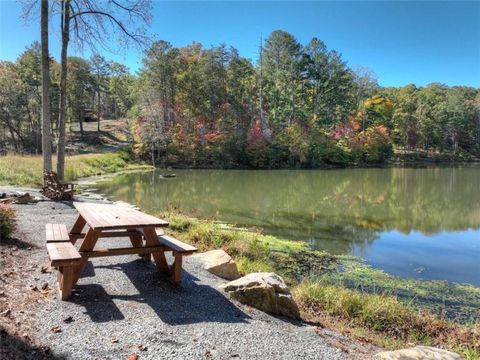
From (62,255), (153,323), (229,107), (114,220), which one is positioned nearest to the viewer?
(153,323)

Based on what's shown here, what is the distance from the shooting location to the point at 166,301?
423 cm

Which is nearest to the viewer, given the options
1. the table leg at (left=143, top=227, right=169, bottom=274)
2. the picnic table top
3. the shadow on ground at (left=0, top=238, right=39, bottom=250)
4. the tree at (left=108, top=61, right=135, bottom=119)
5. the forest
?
the picnic table top

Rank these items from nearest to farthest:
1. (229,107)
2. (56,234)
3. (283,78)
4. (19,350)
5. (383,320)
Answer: (19,350)
(56,234)
(383,320)
(229,107)
(283,78)

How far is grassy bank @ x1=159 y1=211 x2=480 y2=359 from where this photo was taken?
16.2 ft

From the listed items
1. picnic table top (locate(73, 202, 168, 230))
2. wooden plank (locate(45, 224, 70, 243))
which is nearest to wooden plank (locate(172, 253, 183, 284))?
picnic table top (locate(73, 202, 168, 230))

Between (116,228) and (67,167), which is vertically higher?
(67,167)

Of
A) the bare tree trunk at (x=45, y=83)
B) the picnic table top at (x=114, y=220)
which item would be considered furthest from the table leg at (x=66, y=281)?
the bare tree trunk at (x=45, y=83)

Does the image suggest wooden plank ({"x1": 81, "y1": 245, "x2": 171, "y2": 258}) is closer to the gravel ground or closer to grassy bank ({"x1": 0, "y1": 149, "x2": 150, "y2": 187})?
the gravel ground

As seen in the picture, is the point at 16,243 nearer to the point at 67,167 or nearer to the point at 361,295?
the point at 361,295

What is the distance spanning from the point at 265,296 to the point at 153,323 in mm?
1543

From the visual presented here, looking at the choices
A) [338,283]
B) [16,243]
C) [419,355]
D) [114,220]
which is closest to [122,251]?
[114,220]

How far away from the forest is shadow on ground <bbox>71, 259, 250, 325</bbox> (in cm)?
3274

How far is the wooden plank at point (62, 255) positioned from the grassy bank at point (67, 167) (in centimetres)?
1178

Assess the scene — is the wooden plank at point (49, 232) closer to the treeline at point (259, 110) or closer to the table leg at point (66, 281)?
the table leg at point (66, 281)
